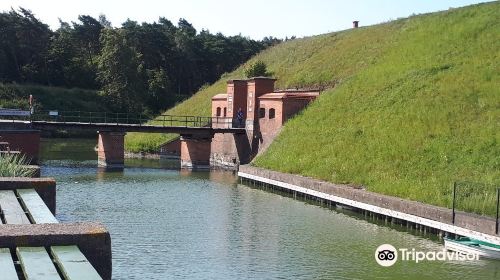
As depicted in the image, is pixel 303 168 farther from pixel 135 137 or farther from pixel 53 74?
pixel 53 74

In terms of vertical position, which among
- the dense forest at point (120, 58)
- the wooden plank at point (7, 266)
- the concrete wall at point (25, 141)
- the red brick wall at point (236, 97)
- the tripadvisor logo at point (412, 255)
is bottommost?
the tripadvisor logo at point (412, 255)

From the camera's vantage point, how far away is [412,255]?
1812 centimetres

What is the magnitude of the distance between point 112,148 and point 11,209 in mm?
28478

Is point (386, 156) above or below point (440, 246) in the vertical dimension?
above

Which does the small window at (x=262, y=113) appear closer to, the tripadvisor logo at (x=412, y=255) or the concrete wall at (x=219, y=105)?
the concrete wall at (x=219, y=105)

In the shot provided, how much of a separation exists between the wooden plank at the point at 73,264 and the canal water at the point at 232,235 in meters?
5.16

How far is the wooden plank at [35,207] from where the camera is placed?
1254cm

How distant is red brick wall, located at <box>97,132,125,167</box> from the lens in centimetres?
4150

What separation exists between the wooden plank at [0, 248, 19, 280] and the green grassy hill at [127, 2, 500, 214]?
15548 millimetres

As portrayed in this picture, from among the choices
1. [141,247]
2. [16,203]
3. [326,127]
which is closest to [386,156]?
[326,127]

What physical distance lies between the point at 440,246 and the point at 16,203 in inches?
467

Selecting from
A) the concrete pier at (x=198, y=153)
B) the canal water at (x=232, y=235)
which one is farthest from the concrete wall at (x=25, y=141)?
the concrete pier at (x=198, y=153)

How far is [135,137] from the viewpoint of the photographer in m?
56.3

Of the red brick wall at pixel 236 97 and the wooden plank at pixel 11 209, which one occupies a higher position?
the red brick wall at pixel 236 97
